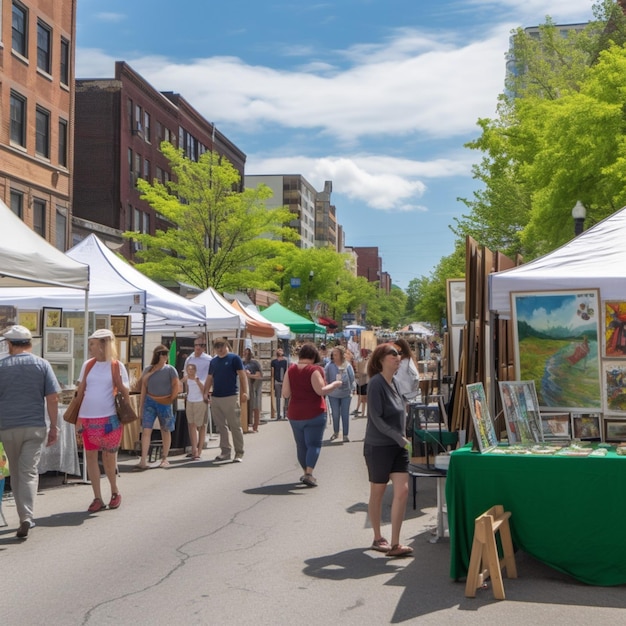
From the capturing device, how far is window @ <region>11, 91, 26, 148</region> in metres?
34.8

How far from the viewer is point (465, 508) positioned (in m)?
7.52

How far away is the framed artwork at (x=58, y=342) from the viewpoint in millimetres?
14883

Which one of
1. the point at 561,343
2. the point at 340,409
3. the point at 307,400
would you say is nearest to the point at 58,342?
the point at 307,400

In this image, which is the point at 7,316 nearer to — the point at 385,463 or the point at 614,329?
the point at 385,463

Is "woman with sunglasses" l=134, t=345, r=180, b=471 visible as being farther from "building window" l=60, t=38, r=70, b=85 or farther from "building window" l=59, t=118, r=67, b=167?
"building window" l=60, t=38, r=70, b=85

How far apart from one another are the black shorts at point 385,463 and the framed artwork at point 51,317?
8227 millimetres

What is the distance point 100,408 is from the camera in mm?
10500

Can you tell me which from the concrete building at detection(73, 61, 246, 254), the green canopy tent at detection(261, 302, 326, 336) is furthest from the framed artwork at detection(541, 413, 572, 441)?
the concrete building at detection(73, 61, 246, 254)

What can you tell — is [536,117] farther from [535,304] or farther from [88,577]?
[88,577]

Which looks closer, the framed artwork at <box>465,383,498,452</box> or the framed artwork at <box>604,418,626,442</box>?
the framed artwork at <box>465,383,498,452</box>

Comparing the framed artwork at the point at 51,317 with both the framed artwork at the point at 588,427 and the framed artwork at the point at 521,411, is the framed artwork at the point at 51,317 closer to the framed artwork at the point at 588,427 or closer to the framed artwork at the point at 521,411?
the framed artwork at the point at 521,411

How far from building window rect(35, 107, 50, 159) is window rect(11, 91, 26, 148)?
139 centimetres

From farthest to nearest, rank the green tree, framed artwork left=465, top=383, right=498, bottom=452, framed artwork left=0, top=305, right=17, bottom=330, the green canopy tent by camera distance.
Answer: the green tree
the green canopy tent
framed artwork left=0, top=305, right=17, bottom=330
framed artwork left=465, top=383, right=498, bottom=452

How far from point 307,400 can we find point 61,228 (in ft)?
94.8
